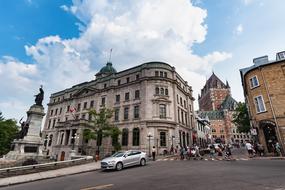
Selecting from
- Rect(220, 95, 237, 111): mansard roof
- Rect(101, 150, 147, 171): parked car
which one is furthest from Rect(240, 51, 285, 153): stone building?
Rect(220, 95, 237, 111): mansard roof

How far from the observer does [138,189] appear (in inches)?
283

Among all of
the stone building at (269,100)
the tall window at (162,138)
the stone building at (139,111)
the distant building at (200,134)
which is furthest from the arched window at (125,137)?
the stone building at (269,100)

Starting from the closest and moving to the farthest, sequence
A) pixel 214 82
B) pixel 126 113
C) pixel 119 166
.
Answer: pixel 119 166
pixel 126 113
pixel 214 82

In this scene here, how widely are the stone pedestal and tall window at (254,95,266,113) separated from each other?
28135 millimetres

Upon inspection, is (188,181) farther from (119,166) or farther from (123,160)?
(123,160)

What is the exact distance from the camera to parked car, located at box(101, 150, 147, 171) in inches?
557

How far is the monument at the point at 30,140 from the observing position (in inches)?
765

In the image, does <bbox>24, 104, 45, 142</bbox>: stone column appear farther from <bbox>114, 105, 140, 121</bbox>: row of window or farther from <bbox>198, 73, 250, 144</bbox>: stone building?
<bbox>198, 73, 250, 144</bbox>: stone building

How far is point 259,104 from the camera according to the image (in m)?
22.5

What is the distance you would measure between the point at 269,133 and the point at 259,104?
12.3 ft

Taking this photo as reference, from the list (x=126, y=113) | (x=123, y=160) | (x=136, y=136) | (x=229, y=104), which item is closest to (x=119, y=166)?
(x=123, y=160)

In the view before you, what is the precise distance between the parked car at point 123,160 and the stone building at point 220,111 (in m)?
68.3

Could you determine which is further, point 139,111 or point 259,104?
point 139,111

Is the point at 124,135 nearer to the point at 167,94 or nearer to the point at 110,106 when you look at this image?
the point at 110,106
